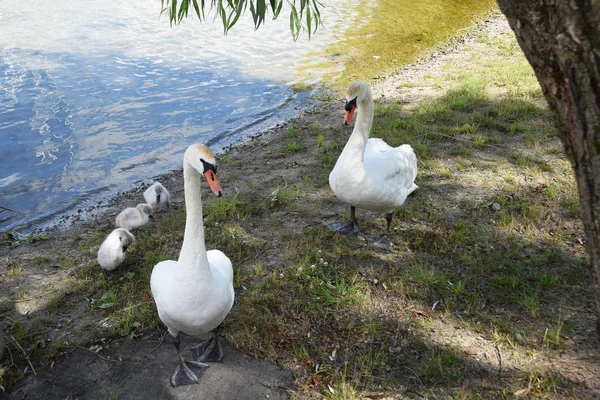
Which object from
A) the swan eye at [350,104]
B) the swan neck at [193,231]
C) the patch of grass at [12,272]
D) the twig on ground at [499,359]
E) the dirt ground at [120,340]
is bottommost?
the patch of grass at [12,272]

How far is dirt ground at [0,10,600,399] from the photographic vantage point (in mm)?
3598

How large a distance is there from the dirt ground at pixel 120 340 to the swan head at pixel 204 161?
4.96 feet

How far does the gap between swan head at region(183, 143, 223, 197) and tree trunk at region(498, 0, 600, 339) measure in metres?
1.95

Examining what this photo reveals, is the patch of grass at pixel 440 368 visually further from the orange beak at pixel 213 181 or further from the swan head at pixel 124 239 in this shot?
the swan head at pixel 124 239

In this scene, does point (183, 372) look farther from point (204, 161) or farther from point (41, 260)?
point (41, 260)

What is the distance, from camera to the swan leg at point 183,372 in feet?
12.1

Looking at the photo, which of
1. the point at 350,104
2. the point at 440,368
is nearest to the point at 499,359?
the point at 440,368

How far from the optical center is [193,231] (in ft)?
11.5

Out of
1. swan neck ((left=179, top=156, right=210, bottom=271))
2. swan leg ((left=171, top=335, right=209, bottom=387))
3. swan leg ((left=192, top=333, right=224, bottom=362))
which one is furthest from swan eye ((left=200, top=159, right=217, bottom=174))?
swan leg ((left=192, top=333, right=224, bottom=362))

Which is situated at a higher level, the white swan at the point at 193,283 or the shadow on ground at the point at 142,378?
the white swan at the point at 193,283

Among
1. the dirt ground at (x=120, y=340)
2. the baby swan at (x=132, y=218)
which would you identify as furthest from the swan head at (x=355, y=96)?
the baby swan at (x=132, y=218)

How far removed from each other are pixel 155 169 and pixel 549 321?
6356 mm

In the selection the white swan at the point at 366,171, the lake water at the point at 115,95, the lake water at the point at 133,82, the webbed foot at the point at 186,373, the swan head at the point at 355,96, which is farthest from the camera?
the lake water at the point at 133,82

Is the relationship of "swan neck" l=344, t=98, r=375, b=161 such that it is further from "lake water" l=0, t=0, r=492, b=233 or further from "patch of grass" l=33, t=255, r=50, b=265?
"lake water" l=0, t=0, r=492, b=233
